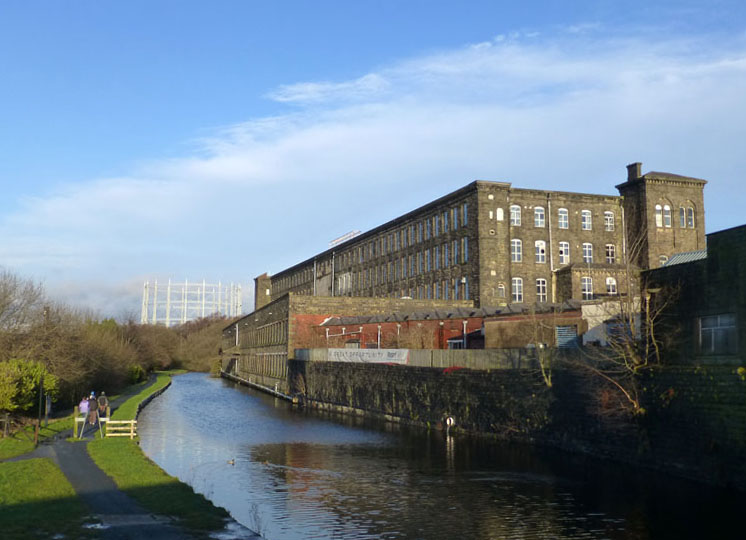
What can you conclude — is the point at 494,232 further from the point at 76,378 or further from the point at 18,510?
the point at 18,510

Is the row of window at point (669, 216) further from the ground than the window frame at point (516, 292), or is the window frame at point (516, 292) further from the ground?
the row of window at point (669, 216)

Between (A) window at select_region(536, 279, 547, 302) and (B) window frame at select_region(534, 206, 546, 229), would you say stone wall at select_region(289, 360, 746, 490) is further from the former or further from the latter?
(B) window frame at select_region(534, 206, 546, 229)

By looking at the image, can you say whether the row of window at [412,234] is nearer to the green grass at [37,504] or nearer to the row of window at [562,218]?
the row of window at [562,218]

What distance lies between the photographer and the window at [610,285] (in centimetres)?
6041

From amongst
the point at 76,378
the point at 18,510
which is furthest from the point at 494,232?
the point at 18,510

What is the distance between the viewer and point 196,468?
79.4 ft

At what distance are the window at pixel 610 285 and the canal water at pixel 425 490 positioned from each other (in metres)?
31.7

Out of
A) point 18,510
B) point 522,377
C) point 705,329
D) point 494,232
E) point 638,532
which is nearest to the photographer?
point 18,510

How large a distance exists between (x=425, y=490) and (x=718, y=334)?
10851mm

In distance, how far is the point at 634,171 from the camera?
68.0 m

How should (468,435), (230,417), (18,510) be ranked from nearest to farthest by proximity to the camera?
1. (18,510)
2. (468,435)
3. (230,417)

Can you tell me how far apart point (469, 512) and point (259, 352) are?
6542 centimetres

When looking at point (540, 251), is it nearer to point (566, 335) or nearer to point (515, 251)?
point (515, 251)

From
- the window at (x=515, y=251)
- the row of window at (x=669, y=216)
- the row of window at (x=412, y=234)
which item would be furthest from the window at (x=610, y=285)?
the row of window at (x=412, y=234)
